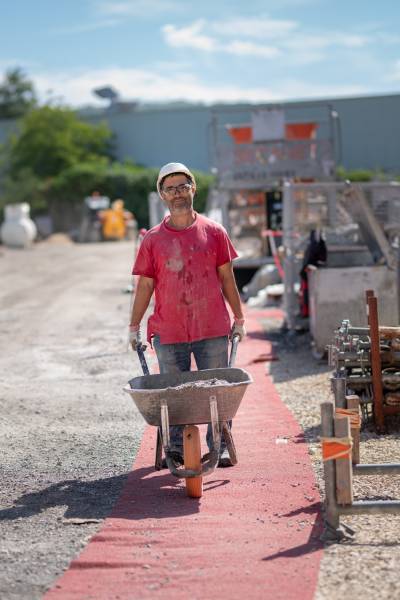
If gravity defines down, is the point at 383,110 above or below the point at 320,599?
above

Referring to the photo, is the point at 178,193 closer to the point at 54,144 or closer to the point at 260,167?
the point at 260,167

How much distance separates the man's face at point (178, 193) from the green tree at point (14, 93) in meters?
73.0

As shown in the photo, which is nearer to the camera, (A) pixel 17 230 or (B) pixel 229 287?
(B) pixel 229 287

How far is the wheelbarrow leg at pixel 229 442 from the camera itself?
721 cm

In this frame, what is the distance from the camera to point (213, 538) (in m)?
5.86

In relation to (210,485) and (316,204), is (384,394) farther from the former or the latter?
(316,204)

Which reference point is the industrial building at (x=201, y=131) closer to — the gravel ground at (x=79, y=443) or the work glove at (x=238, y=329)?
the gravel ground at (x=79, y=443)

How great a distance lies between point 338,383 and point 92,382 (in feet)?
17.6

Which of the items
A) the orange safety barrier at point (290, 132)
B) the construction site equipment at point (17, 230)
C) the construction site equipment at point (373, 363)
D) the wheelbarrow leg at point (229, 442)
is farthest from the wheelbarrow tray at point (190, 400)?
the construction site equipment at point (17, 230)

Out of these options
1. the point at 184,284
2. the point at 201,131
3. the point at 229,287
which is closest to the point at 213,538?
the point at 184,284

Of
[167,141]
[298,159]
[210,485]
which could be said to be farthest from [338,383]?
[167,141]

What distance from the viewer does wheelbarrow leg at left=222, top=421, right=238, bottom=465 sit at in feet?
23.6

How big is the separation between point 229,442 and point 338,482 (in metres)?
1.67

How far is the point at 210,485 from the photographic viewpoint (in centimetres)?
700
